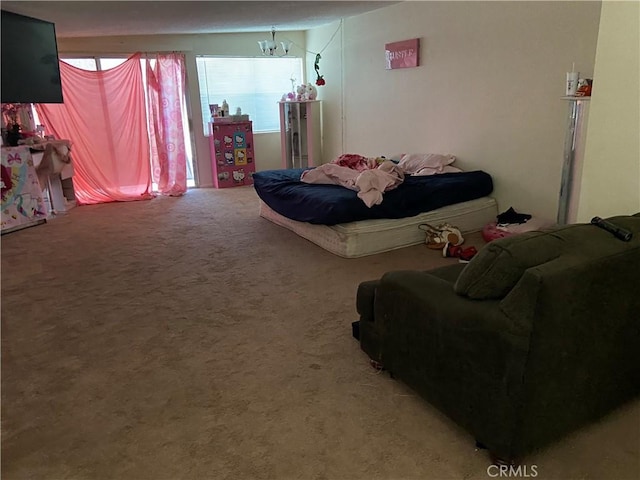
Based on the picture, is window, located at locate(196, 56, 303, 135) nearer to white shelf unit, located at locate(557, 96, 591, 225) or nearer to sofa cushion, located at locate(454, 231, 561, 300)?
white shelf unit, located at locate(557, 96, 591, 225)

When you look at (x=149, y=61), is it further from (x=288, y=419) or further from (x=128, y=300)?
(x=288, y=419)

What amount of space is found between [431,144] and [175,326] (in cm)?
340

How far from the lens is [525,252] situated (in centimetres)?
151

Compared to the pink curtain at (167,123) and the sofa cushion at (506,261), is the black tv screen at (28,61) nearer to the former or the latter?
the pink curtain at (167,123)

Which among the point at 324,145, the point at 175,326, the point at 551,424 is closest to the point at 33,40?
the point at 175,326

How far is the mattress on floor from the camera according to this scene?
3732mm

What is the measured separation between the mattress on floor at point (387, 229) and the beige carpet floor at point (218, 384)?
0.10 m

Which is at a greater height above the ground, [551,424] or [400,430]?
[551,424]

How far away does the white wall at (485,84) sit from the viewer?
3.70 m

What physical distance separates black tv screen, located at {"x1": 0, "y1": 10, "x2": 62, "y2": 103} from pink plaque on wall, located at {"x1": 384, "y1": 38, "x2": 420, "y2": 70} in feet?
11.3

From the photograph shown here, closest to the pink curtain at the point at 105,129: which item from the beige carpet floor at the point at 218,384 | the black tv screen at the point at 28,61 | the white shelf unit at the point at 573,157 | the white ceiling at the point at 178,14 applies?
the white ceiling at the point at 178,14

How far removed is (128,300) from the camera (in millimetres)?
3111

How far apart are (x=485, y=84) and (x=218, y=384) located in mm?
3551

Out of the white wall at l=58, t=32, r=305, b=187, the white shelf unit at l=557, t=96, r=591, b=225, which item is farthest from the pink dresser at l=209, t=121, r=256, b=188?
the white shelf unit at l=557, t=96, r=591, b=225
